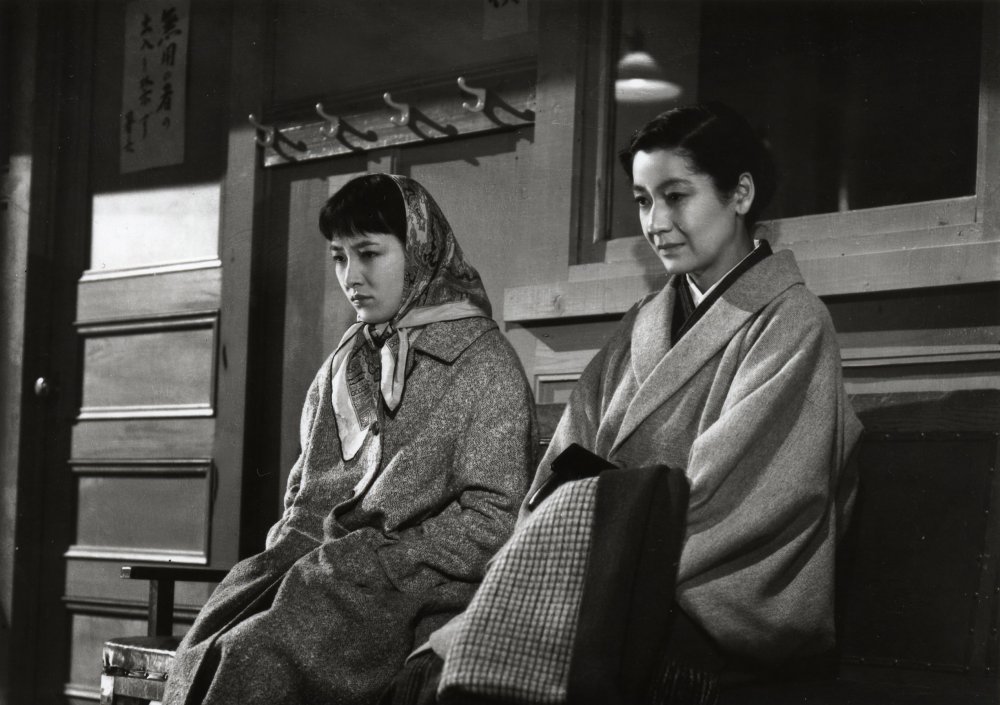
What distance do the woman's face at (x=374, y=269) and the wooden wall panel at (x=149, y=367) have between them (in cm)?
139

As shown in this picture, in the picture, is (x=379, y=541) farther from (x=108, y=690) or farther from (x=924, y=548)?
(x=924, y=548)

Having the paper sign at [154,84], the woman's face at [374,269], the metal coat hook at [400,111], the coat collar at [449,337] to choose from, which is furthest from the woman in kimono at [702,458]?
the paper sign at [154,84]

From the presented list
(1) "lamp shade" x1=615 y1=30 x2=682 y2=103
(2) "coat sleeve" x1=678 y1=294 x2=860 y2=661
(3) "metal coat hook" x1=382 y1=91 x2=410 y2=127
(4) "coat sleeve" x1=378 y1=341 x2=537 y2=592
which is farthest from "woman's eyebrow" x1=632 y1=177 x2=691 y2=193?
(3) "metal coat hook" x1=382 y1=91 x2=410 y2=127

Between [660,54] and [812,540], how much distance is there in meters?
1.39

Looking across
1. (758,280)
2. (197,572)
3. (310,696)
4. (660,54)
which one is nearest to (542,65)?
(660,54)

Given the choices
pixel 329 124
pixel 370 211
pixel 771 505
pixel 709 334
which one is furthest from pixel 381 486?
pixel 329 124

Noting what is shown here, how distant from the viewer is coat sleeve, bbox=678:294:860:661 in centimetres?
167

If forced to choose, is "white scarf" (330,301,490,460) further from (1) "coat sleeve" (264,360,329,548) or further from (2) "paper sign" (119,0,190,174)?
(2) "paper sign" (119,0,190,174)

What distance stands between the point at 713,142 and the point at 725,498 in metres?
0.64

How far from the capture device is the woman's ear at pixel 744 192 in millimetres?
2068

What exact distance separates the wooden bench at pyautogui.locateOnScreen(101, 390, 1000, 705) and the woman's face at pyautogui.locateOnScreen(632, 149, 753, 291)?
364mm

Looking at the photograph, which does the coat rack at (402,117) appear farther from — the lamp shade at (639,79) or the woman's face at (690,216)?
the woman's face at (690,216)

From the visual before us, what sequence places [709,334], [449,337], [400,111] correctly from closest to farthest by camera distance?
[709,334], [449,337], [400,111]

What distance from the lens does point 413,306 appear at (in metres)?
2.36
